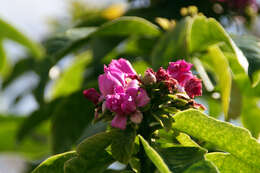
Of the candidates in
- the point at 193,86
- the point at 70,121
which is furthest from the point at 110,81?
the point at 70,121

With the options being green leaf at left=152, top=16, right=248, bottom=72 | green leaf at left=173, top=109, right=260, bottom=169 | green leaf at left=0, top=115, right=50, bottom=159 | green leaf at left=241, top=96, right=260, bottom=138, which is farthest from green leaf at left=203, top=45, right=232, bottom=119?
green leaf at left=0, top=115, right=50, bottom=159

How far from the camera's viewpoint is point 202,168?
67 cm

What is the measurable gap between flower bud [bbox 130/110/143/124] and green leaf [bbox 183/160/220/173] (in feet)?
0.32

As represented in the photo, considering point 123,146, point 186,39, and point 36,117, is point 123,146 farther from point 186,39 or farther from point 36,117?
point 36,117

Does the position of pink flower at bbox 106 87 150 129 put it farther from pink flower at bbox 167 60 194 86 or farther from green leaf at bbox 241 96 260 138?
green leaf at bbox 241 96 260 138

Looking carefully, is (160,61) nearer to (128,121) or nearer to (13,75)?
(128,121)

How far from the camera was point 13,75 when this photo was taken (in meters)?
1.91

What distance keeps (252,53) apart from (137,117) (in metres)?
0.33

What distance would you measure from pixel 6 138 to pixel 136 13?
691mm

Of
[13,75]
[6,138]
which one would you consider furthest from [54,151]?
[13,75]

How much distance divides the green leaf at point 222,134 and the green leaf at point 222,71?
0.31 m

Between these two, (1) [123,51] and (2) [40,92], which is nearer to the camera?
(2) [40,92]

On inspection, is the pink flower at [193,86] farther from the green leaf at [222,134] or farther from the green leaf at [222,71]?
the green leaf at [222,71]

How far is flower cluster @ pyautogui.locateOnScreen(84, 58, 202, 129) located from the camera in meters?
0.72
